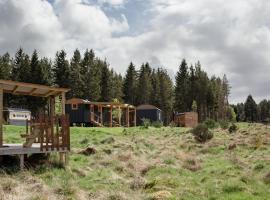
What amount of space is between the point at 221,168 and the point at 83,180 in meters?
5.42

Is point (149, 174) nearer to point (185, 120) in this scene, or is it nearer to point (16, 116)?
point (16, 116)

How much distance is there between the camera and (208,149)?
21.6 metres

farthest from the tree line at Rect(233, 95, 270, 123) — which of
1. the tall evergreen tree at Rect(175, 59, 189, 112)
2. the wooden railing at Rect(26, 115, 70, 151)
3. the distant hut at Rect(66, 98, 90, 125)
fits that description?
the wooden railing at Rect(26, 115, 70, 151)

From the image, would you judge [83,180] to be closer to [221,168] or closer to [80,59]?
[221,168]

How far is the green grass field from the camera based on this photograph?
36.6 ft

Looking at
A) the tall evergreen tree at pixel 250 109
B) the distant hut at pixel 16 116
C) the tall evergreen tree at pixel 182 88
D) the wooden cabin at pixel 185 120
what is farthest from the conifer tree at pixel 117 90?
the tall evergreen tree at pixel 250 109

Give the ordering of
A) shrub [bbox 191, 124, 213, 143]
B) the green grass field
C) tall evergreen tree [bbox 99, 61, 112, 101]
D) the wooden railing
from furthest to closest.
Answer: tall evergreen tree [bbox 99, 61, 112, 101]
shrub [bbox 191, 124, 213, 143]
the wooden railing
the green grass field

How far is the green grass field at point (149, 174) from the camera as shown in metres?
11.1

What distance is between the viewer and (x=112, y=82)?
230ft

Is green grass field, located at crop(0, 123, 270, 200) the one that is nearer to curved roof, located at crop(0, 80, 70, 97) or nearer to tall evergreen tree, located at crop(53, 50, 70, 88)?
curved roof, located at crop(0, 80, 70, 97)

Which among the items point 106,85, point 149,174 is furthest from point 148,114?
point 149,174

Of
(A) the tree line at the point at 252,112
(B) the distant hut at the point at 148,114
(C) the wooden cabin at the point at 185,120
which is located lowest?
(C) the wooden cabin at the point at 185,120

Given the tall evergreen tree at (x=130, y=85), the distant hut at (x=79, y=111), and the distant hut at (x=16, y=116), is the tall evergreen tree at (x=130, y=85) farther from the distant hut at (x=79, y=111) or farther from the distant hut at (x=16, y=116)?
the distant hut at (x=16, y=116)

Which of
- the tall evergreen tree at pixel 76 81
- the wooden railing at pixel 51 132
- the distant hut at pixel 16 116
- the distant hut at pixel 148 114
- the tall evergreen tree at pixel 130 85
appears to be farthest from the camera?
the tall evergreen tree at pixel 130 85
